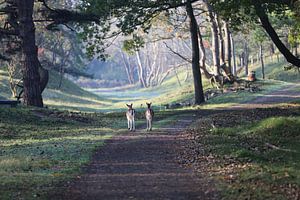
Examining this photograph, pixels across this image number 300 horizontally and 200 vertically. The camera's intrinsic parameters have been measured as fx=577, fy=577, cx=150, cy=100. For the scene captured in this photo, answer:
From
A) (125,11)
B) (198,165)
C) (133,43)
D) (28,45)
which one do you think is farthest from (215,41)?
(198,165)

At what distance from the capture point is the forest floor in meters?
11.7

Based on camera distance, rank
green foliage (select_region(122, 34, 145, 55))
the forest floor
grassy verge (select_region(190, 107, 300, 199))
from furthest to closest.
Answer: green foliage (select_region(122, 34, 145, 55))
the forest floor
grassy verge (select_region(190, 107, 300, 199))

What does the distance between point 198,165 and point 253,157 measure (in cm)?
146

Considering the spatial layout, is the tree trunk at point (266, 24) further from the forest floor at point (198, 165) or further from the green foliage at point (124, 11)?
the green foliage at point (124, 11)

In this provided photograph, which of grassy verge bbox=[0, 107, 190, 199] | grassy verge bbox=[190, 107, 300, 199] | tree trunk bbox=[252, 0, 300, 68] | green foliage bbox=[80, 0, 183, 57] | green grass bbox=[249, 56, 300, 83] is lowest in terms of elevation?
grassy verge bbox=[190, 107, 300, 199]

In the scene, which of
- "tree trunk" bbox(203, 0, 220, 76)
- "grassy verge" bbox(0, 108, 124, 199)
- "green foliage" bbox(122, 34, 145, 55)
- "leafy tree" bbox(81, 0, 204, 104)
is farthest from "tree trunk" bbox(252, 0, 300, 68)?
"tree trunk" bbox(203, 0, 220, 76)

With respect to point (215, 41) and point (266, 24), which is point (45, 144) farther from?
point (215, 41)

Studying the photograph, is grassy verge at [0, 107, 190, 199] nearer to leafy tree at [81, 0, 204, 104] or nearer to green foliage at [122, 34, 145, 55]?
leafy tree at [81, 0, 204, 104]

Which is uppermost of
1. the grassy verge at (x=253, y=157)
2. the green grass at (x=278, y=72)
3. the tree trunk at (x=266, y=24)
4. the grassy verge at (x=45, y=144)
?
the tree trunk at (x=266, y=24)

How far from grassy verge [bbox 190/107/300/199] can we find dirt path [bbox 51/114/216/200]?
69 centimetres

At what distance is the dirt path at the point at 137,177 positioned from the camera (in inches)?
461

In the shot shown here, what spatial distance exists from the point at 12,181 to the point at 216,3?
64.5 ft

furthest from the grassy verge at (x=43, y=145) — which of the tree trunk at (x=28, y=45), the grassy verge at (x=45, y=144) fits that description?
the tree trunk at (x=28, y=45)

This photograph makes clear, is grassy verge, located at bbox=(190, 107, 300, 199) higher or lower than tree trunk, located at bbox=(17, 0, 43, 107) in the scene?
lower
